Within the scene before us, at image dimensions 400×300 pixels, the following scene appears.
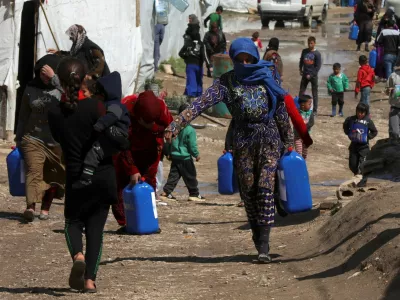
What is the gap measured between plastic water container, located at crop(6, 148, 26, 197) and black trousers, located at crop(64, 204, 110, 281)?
3.35 m

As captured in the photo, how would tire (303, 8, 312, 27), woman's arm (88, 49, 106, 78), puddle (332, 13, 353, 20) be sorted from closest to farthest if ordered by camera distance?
1. woman's arm (88, 49, 106, 78)
2. tire (303, 8, 312, 27)
3. puddle (332, 13, 353, 20)

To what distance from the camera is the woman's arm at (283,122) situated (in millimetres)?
8211

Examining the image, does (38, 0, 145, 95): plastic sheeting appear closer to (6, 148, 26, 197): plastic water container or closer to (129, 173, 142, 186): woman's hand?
(6, 148, 26, 197): plastic water container

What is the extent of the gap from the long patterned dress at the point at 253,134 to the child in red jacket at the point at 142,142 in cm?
135

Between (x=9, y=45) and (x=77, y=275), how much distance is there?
346 inches

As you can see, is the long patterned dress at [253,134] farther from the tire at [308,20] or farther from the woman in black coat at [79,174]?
the tire at [308,20]

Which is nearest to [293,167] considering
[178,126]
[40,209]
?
[178,126]

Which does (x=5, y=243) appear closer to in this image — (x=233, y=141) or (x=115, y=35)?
(x=233, y=141)

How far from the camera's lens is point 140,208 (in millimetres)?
9594

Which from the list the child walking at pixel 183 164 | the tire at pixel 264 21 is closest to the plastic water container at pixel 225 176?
the child walking at pixel 183 164

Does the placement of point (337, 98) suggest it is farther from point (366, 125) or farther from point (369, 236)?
point (369, 236)

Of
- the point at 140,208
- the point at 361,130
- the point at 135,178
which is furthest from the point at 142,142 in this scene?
the point at 361,130

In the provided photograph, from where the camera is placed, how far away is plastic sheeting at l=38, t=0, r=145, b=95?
15984mm

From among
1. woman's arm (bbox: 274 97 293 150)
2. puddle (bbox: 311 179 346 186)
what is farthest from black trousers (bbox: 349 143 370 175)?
woman's arm (bbox: 274 97 293 150)
